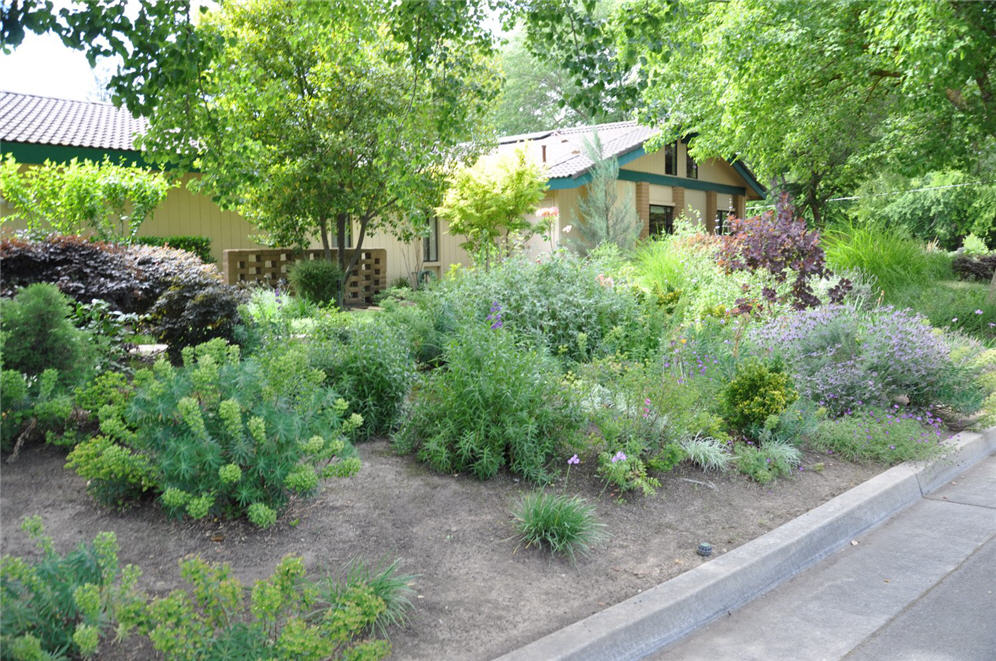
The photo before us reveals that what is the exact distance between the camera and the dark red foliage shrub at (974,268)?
22.1 meters

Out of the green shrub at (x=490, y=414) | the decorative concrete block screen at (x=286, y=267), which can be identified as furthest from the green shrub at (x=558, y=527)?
the decorative concrete block screen at (x=286, y=267)

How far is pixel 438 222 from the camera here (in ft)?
75.7

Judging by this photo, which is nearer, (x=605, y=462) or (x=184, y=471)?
(x=184, y=471)

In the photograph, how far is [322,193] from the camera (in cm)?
1444

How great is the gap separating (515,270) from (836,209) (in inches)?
1309

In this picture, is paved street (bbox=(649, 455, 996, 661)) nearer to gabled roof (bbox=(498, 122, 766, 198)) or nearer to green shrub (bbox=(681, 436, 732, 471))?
green shrub (bbox=(681, 436, 732, 471))

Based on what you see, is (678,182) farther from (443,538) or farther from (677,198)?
(443,538)

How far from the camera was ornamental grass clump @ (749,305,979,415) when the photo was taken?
7.04m

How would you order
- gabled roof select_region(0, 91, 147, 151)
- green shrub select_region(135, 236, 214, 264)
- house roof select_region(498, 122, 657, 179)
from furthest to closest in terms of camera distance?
house roof select_region(498, 122, 657, 179), green shrub select_region(135, 236, 214, 264), gabled roof select_region(0, 91, 147, 151)

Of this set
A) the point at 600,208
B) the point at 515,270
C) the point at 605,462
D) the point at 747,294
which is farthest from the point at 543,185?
the point at 605,462

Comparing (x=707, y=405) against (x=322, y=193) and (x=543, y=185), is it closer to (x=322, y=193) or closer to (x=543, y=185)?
(x=322, y=193)

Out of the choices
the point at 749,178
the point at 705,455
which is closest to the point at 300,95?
the point at 705,455

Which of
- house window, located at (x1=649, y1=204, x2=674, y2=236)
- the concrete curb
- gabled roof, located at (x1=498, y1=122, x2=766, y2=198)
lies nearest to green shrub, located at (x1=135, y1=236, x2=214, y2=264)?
gabled roof, located at (x1=498, y1=122, x2=766, y2=198)

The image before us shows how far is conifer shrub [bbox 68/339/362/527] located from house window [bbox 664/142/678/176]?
24360 mm
